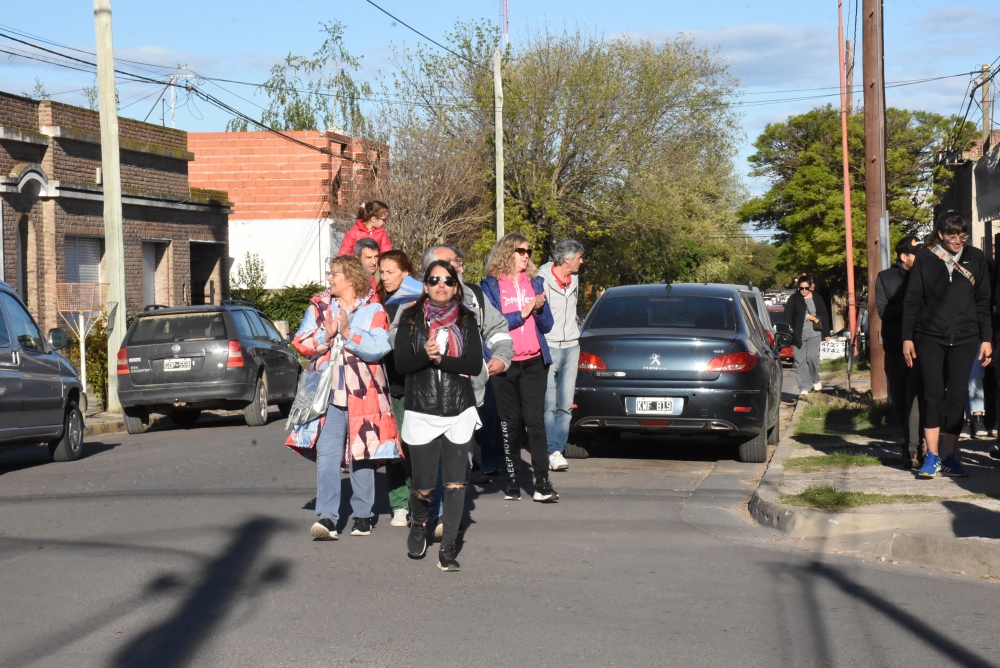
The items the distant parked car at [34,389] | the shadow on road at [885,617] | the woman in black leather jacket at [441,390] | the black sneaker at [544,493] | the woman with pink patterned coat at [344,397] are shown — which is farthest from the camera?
the distant parked car at [34,389]

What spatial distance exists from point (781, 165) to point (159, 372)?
4222 cm

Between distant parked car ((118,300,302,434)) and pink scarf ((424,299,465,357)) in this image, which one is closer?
pink scarf ((424,299,465,357))

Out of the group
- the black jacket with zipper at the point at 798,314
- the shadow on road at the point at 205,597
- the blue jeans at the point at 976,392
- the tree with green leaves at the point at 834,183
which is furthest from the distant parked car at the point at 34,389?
the tree with green leaves at the point at 834,183

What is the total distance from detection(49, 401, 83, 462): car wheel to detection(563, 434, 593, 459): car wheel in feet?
16.8

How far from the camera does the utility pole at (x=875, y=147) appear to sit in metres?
15.9

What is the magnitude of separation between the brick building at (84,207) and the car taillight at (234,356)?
717 cm

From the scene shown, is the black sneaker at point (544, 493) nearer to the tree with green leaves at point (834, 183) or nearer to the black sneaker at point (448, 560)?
the black sneaker at point (448, 560)

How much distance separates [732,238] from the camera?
72.6m

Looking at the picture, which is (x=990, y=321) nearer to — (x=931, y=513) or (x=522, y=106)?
(x=931, y=513)

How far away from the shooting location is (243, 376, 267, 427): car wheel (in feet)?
54.6

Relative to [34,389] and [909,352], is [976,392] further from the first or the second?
[34,389]

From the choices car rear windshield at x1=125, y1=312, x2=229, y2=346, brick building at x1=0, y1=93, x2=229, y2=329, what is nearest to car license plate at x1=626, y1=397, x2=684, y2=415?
car rear windshield at x1=125, y1=312, x2=229, y2=346

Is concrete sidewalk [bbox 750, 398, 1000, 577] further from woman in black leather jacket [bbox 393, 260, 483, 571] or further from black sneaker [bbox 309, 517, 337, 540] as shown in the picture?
black sneaker [bbox 309, 517, 337, 540]

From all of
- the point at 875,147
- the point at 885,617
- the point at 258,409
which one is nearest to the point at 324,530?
the point at 885,617
